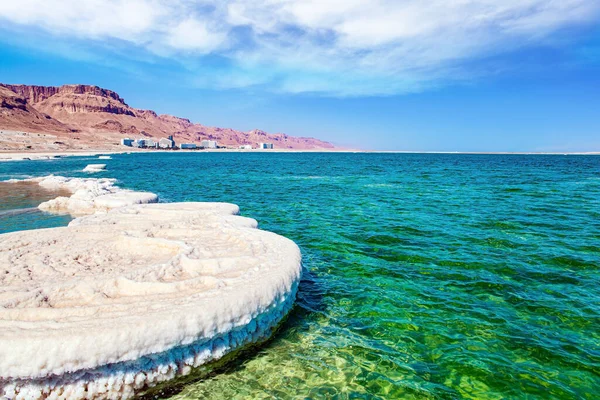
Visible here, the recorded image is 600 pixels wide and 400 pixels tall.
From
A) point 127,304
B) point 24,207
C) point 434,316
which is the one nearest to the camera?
point 127,304

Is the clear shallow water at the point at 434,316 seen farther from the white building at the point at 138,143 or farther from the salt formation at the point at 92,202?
the white building at the point at 138,143

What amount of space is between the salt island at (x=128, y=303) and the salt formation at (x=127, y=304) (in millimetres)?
14

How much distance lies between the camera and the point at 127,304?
16.0 ft

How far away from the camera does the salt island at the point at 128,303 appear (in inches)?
→ 153

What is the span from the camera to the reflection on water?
13.6 m

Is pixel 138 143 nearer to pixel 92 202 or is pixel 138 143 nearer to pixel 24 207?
pixel 24 207

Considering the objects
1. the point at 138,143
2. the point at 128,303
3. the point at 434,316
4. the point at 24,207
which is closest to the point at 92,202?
the point at 24,207

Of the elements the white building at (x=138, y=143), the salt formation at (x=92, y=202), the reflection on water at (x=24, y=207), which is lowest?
the reflection on water at (x=24, y=207)

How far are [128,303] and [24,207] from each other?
17188 millimetres

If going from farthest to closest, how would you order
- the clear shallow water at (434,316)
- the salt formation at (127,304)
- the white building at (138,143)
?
1. the white building at (138,143)
2. the clear shallow water at (434,316)
3. the salt formation at (127,304)

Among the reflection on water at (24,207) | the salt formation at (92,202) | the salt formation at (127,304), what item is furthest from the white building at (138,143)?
the salt formation at (127,304)

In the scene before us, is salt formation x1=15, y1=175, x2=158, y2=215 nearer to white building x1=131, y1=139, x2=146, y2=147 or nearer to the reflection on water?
the reflection on water

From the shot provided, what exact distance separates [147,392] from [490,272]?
8557 millimetres

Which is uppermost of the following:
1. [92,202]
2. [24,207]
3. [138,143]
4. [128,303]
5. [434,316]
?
[138,143]
